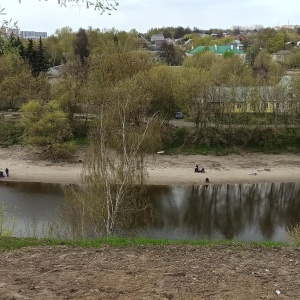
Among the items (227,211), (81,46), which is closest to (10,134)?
(227,211)

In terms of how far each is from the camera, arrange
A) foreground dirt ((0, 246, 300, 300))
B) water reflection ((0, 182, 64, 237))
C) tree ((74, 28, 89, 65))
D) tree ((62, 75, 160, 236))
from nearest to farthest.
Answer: foreground dirt ((0, 246, 300, 300)) < tree ((62, 75, 160, 236)) < water reflection ((0, 182, 64, 237)) < tree ((74, 28, 89, 65))

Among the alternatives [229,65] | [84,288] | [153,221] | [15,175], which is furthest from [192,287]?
[229,65]

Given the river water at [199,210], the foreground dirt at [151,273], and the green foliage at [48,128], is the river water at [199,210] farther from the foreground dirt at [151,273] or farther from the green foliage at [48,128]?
the foreground dirt at [151,273]

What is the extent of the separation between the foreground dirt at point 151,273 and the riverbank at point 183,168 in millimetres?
17633

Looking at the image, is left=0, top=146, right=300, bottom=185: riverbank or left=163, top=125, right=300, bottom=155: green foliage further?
left=163, top=125, right=300, bottom=155: green foliage

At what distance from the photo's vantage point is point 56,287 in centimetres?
789

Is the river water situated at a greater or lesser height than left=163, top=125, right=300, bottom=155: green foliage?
lesser

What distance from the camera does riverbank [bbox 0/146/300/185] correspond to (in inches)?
1123

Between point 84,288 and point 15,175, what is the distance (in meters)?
22.8

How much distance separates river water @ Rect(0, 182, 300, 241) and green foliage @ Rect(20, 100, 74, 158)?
480cm

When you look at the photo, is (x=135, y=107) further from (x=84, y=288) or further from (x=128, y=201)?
(x=84, y=288)

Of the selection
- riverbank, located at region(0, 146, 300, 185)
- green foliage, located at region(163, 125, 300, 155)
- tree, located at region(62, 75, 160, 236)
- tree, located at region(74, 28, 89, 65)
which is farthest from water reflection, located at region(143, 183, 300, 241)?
tree, located at region(74, 28, 89, 65)

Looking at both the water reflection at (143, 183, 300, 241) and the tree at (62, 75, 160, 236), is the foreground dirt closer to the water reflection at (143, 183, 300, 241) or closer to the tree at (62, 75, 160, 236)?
the tree at (62, 75, 160, 236)

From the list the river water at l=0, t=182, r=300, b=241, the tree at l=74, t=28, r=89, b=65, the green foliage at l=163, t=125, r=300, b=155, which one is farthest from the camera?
the tree at l=74, t=28, r=89, b=65
